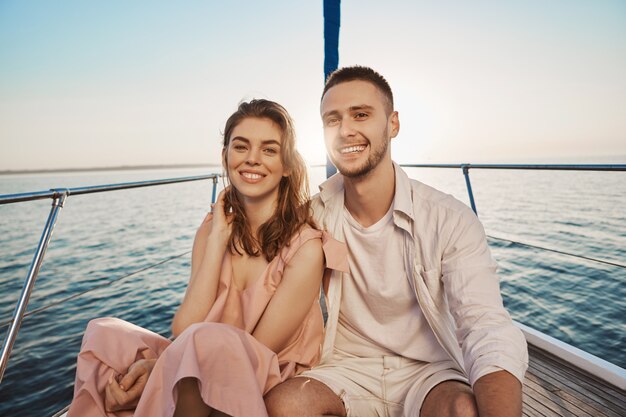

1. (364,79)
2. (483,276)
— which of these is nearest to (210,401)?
(483,276)

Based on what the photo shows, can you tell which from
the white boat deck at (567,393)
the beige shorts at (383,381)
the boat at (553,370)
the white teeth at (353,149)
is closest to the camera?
the beige shorts at (383,381)

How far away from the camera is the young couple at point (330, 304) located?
978 mm

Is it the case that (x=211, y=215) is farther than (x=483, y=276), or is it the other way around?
(x=211, y=215)

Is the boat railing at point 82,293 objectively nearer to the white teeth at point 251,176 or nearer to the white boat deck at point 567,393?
the white boat deck at point 567,393

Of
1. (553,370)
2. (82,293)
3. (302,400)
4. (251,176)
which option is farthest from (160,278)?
(553,370)

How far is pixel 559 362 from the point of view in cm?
188

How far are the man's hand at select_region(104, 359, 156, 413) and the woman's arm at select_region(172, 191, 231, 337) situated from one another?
351mm

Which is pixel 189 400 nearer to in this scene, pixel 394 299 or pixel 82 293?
pixel 394 299

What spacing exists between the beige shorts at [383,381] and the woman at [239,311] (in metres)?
0.15

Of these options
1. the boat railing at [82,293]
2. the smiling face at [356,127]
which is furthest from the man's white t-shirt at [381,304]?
the boat railing at [82,293]

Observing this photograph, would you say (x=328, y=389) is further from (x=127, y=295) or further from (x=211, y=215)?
(x=127, y=295)

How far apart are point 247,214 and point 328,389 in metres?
0.86

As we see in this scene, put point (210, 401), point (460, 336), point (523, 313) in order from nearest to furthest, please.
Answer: point (210, 401) < point (460, 336) < point (523, 313)

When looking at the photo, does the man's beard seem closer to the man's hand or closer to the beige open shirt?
the beige open shirt
